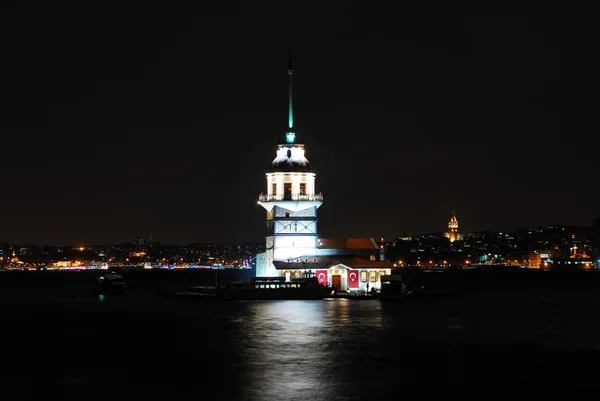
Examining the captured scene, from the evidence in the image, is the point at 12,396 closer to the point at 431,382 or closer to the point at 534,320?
the point at 431,382

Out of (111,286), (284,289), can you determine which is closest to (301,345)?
(284,289)

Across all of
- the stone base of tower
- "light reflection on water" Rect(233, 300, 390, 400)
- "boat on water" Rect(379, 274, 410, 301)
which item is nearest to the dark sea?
"light reflection on water" Rect(233, 300, 390, 400)

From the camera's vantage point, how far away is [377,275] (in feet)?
314

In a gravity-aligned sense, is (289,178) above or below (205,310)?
above

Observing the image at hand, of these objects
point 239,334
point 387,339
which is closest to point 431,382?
point 387,339

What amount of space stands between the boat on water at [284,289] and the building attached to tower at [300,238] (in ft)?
4.97

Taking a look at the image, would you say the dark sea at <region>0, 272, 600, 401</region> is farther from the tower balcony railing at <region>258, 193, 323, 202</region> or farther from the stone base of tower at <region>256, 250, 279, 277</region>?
the tower balcony railing at <region>258, 193, 323, 202</region>

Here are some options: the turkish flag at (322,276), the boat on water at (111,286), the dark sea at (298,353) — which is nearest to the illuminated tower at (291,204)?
the turkish flag at (322,276)

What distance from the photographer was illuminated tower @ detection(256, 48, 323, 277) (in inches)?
3661

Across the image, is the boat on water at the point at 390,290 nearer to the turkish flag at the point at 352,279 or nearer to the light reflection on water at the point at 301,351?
the turkish flag at the point at 352,279

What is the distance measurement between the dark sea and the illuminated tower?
1196 cm

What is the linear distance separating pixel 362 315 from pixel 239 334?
16.1 m

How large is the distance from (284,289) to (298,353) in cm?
4134

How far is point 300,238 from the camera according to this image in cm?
9325
